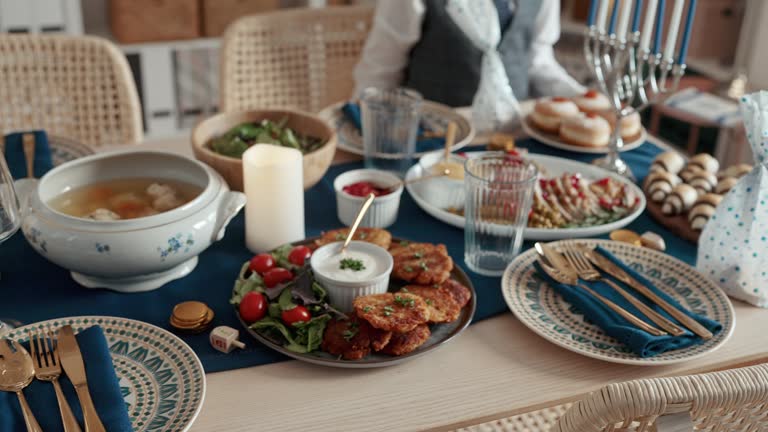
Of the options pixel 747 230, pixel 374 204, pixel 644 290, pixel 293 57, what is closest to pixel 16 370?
pixel 374 204

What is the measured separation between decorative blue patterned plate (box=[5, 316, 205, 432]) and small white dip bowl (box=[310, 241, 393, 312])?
20 cm

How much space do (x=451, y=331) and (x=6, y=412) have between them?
20.7 inches

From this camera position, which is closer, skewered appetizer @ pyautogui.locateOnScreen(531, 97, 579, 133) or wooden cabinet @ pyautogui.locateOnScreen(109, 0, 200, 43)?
skewered appetizer @ pyautogui.locateOnScreen(531, 97, 579, 133)

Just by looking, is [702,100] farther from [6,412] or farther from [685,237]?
[6,412]

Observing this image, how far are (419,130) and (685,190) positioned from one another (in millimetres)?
579

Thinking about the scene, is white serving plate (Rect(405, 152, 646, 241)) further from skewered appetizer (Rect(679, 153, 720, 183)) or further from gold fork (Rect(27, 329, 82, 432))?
gold fork (Rect(27, 329, 82, 432))

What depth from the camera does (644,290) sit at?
1.12 meters

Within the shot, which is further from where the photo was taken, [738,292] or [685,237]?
[685,237]

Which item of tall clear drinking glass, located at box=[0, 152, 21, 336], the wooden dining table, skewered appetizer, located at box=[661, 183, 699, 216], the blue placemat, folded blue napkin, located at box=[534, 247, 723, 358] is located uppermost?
tall clear drinking glass, located at box=[0, 152, 21, 336]

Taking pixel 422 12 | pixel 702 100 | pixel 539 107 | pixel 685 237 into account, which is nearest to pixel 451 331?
pixel 685 237

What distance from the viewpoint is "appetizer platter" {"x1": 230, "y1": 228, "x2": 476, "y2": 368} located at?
0.95m

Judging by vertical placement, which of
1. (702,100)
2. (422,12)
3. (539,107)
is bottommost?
(702,100)

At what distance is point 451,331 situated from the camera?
1008 mm

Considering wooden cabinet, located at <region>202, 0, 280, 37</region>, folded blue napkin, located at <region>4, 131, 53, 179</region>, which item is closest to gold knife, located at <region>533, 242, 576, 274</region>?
folded blue napkin, located at <region>4, 131, 53, 179</region>
